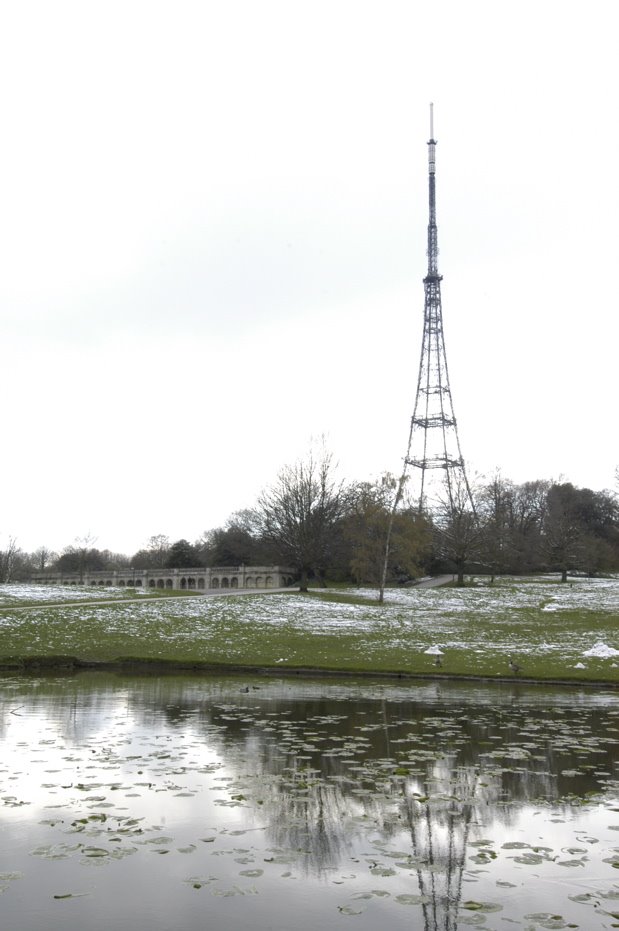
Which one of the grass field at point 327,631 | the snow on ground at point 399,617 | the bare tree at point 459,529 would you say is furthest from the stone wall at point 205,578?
the grass field at point 327,631

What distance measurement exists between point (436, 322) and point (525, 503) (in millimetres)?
38860

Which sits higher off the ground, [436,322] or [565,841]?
[436,322]

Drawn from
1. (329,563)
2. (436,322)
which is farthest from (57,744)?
(436,322)

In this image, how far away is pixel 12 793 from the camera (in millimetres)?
9188

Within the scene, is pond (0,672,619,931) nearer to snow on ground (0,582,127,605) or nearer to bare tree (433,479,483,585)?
snow on ground (0,582,127,605)

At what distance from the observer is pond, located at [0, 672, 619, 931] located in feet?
19.6

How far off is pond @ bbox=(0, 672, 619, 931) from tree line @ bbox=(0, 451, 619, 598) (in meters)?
40.5

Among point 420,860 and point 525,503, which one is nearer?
point 420,860

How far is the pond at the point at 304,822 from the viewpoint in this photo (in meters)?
5.98

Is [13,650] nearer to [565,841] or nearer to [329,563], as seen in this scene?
[565,841]

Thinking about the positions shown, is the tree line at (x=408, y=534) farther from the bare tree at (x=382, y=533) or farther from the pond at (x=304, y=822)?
the pond at (x=304, y=822)

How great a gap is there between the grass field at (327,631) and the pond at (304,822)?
542 inches

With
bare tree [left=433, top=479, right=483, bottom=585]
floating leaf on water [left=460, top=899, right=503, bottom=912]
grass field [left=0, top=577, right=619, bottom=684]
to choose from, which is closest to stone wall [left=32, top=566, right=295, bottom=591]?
bare tree [left=433, top=479, right=483, bottom=585]

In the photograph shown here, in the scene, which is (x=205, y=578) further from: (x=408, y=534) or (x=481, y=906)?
(x=481, y=906)
